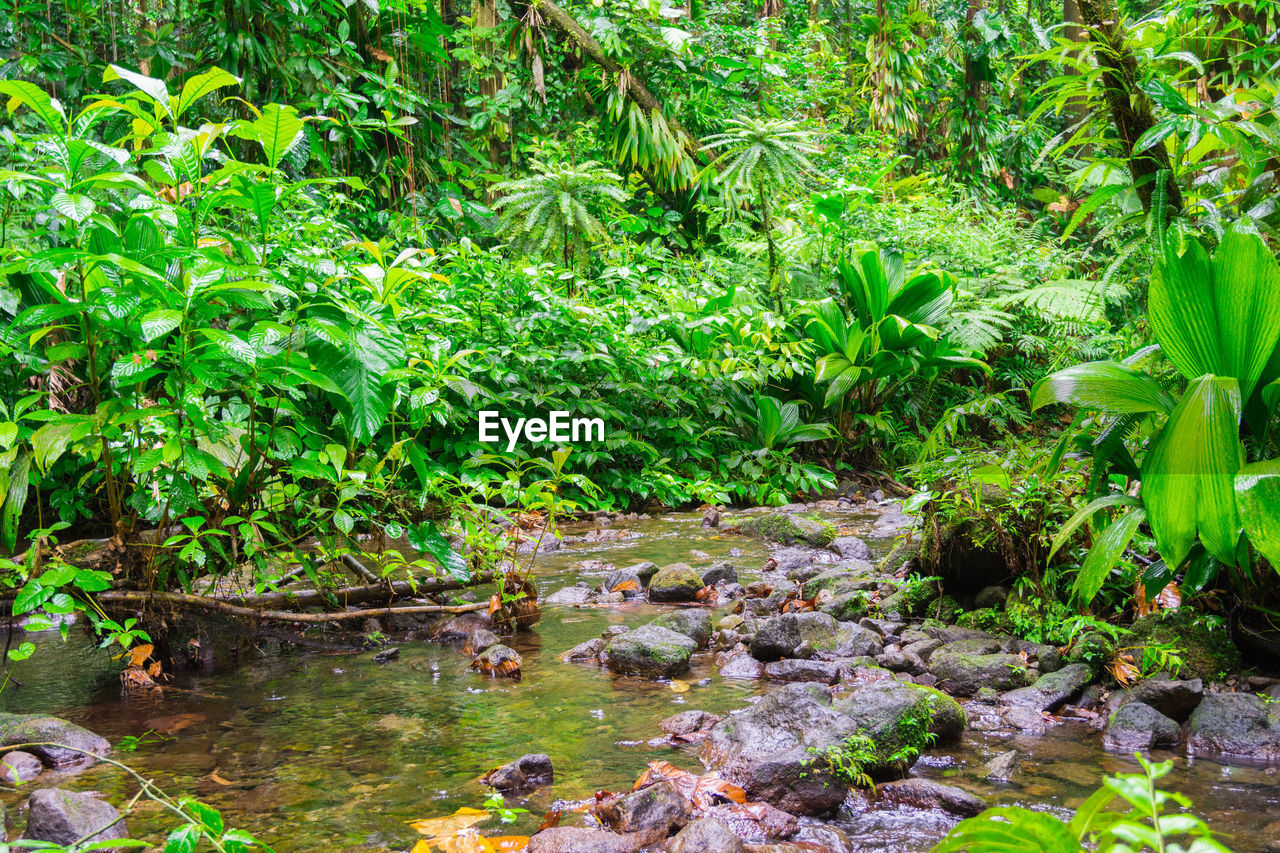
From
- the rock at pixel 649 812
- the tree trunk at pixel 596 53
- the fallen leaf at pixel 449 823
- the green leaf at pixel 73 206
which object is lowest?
the fallen leaf at pixel 449 823

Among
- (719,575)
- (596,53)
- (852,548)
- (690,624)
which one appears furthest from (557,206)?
(690,624)

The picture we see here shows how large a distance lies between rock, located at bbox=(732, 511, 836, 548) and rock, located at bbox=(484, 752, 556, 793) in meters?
3.23

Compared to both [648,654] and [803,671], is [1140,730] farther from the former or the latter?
[648,654]

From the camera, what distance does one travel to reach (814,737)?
2104 millimetres

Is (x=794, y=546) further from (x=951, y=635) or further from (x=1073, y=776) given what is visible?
(x=1073, y=776)

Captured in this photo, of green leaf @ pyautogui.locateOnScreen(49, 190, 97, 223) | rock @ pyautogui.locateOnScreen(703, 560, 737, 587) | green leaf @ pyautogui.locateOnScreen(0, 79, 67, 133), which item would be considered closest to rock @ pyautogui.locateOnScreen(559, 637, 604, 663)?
rock @ pyautogui.locateOnScreen(703, 560, 737, 587)

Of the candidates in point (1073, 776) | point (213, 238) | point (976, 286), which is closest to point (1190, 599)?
point (1073, 776)

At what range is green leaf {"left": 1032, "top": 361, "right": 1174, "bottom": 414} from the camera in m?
2.51

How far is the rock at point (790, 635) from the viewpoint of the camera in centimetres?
302

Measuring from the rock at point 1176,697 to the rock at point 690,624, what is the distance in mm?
1439

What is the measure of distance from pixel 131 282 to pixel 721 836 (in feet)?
6.53

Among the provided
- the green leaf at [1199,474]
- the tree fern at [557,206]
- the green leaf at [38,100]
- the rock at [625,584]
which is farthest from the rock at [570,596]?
the tree fern at [557,206]

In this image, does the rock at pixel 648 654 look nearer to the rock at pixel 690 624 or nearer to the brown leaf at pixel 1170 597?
the rock at pixel 690 624

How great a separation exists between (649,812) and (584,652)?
1323 millimetres
